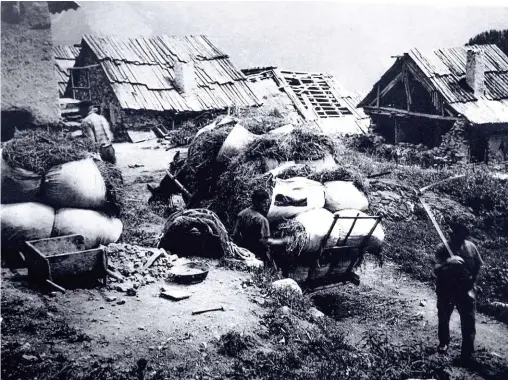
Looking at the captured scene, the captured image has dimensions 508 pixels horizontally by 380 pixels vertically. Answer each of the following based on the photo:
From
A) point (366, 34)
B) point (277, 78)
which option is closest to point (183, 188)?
point (277, 78)

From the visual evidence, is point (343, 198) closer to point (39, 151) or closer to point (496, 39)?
point (39, 151)

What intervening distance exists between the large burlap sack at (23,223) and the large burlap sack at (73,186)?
0.21 meters

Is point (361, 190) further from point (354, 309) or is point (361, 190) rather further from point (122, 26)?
point (122, 26)

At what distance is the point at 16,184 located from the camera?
4902 mm

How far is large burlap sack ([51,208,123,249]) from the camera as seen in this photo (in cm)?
505

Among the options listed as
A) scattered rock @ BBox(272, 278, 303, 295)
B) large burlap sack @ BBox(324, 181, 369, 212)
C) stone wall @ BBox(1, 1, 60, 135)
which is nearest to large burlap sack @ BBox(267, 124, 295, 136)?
large burlap sack @ BBox(324, 181, 369, 212)

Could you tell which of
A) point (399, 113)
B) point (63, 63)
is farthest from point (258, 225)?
point (63, 63)

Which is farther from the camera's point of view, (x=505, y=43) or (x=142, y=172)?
(x=505, y=43)

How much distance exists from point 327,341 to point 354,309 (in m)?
1.72

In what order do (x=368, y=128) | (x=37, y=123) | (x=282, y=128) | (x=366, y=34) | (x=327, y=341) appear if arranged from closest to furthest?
(x=327, y=341) < (x=37, y=123) < (x=282, y=128) < (x=368, y=128) < (x=366, y=34)

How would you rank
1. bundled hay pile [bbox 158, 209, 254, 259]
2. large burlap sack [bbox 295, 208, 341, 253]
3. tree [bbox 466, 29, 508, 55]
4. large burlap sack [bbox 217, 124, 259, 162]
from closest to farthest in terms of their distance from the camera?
1. large burlap sack [bbox 295, 208, 341, 253]
2. bundled hay pile [bbox 158, 209, 254, 259]
3. large burlap sack [bbox 217, 124, 259, 162]
4. tree [bbox 466, 29, 508, 55]

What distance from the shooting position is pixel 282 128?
23.3 feet

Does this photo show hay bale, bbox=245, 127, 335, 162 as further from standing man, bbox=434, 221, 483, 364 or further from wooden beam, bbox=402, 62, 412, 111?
wooden beam, bbox=402, 62, 412, 111

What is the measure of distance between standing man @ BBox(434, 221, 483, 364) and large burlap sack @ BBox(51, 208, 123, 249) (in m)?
3.84
